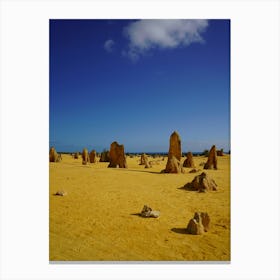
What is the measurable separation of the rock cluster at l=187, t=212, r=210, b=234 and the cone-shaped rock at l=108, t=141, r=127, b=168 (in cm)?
1275

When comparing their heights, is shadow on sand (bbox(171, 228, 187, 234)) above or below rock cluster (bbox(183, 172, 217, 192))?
below

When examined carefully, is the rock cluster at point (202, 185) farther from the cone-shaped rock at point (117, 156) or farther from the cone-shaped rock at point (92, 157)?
the cone-shaped rock at point (92, 157)

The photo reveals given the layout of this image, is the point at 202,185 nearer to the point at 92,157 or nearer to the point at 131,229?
the point at 131,229

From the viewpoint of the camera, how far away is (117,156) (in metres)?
17.7

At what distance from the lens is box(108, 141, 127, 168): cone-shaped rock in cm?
1756

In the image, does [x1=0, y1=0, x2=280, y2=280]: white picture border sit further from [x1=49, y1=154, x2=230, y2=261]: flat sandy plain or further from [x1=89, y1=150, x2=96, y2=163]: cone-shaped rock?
[x1=89, y1=150, x2=96, y2=163]: cone-shaped rock

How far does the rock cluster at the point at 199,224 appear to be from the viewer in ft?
15.8

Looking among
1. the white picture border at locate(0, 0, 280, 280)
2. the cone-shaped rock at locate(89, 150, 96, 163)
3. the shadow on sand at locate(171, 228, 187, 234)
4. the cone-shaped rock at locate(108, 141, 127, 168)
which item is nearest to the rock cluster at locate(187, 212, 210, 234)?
the shadow on sand at locate(171, 228, 187, 234)

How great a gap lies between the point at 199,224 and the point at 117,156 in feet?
43.1
